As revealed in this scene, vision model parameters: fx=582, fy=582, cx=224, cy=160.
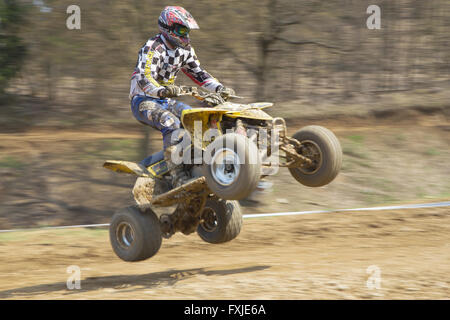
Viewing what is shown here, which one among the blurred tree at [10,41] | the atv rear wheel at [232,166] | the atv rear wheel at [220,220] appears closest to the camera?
the atv rear wheel at [232,166]

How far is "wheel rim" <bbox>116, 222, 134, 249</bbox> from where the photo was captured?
7.03m

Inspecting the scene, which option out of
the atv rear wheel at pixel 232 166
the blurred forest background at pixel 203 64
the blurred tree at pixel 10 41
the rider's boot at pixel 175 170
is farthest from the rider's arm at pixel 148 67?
the blurred tree at pixel 10 41

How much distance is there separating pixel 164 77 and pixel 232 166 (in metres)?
1.75

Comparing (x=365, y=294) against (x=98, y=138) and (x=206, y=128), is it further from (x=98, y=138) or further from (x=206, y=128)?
(x=98, y=138)

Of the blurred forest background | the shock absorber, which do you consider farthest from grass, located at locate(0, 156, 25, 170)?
the shock absorber

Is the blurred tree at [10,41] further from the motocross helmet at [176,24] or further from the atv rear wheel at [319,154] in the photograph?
the atv rear wheel at [319,154]

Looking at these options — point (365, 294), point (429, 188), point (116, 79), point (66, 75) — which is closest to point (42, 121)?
point (66, 75)

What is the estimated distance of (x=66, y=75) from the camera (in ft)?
40.8

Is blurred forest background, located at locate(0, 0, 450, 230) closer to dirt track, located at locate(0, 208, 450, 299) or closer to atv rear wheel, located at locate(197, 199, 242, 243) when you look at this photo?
dirt track, located at locate(0, 208, 450, 299)

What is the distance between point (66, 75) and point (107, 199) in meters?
3.09

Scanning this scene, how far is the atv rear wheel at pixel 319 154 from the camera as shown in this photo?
6.16m

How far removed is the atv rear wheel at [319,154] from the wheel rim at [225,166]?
3.23 ft

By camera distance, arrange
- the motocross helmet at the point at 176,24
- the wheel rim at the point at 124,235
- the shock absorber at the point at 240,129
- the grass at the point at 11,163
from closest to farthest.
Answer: the shock absorber at the point at 240,129 < the motocross helmet at the point at 176,24 < the wheel rim at the point at 124,235 < the grass at the point at 11,163

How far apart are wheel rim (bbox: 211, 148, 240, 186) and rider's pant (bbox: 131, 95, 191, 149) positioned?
3.10ft
